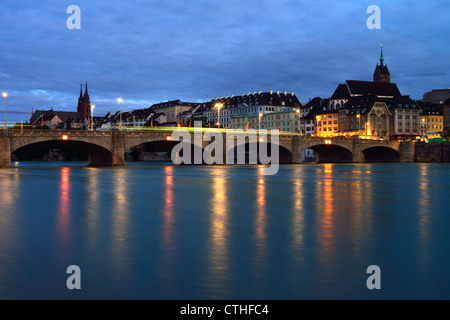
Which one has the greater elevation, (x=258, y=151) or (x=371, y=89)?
(x=371, y=89)

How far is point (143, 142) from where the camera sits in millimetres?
72688

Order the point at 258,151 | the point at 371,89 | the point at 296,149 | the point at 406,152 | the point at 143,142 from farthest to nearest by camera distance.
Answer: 1. the point at 371,89
2. the point at 258,151
3. the point at 406,152
4. the point at 296,149
5. the point at 143,142

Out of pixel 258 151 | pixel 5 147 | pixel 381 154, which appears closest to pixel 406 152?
pixel 381 154

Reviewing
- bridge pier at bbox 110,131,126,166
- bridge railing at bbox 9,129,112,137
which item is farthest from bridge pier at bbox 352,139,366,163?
bridge railing at bbox 9,129,112,137

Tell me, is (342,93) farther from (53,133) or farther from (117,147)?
(53,133)

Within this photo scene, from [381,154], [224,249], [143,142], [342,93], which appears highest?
[342,93]

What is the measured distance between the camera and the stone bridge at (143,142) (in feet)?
208

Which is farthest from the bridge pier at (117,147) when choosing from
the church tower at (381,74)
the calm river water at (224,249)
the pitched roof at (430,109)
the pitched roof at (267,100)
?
the church tower at (381,74)

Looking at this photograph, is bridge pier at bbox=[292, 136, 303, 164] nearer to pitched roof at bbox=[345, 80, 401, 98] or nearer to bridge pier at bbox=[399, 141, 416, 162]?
bridge pier at bbox=[399, 141, 416, 162]

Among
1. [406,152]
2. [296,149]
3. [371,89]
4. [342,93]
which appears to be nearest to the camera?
[296,149]

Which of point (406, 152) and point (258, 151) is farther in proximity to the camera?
point (258, 151)

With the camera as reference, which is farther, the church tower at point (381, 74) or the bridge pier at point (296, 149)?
the church tower at point (381, 74)

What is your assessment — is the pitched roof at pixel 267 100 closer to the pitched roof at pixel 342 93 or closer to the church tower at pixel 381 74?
the pitched roof at pixel 342 93
